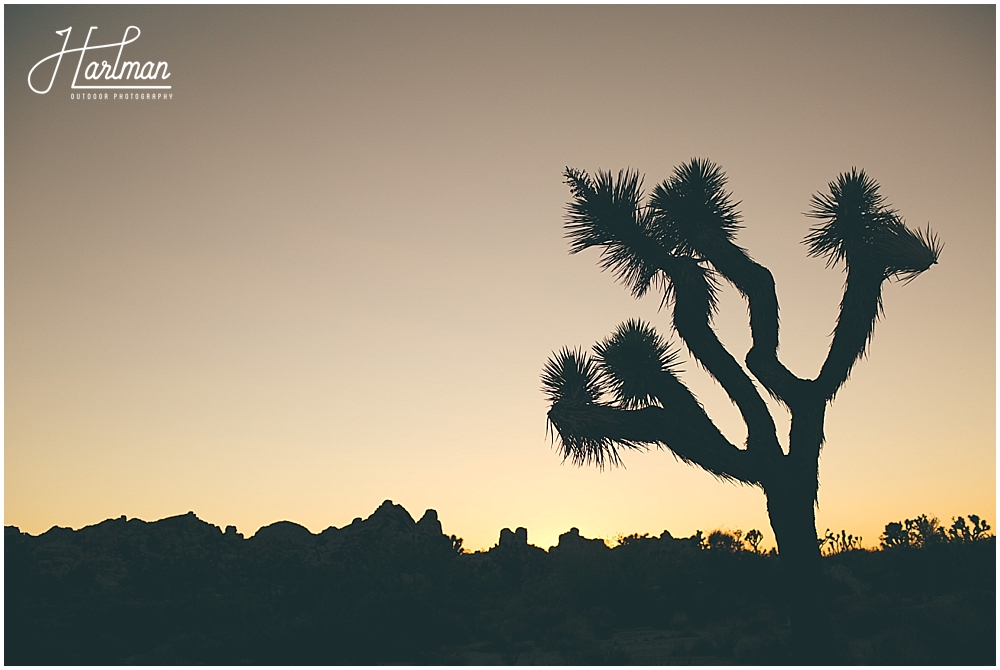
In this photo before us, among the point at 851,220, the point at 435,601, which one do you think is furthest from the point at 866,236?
the point at 435,601

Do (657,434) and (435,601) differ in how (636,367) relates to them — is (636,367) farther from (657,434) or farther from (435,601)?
(435,601)

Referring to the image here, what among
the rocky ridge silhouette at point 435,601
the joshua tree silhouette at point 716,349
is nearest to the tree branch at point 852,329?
the joshua tree silhouette at point 716,349

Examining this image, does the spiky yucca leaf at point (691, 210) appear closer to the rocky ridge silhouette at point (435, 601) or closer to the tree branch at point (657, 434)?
the tree branch at point (657, 434)

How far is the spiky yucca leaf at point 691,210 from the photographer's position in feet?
35.2

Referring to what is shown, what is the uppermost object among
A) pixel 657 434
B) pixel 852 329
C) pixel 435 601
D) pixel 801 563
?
pixel 852 329

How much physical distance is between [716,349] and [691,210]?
6.99 feet

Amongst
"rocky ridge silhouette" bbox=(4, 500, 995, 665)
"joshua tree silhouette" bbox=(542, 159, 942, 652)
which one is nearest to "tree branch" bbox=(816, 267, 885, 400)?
"joshua tree silhouette" bbox=(542, 159, 942, 652)

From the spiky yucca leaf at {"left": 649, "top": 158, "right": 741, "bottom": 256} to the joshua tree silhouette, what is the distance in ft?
0.06

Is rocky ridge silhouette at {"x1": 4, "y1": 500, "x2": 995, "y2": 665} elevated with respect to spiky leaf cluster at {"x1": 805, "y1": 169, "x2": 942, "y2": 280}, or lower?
lower

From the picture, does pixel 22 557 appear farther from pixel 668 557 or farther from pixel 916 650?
pixel 916 650

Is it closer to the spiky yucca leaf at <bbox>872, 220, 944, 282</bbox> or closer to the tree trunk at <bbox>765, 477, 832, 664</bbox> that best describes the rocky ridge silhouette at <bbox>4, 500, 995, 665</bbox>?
the tree trunk at <bbox>765, 477, 832, 664</bbox>

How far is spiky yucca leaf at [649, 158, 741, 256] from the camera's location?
10.7 m

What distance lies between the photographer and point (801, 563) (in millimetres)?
9250

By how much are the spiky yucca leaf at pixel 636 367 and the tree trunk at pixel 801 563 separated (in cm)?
205
